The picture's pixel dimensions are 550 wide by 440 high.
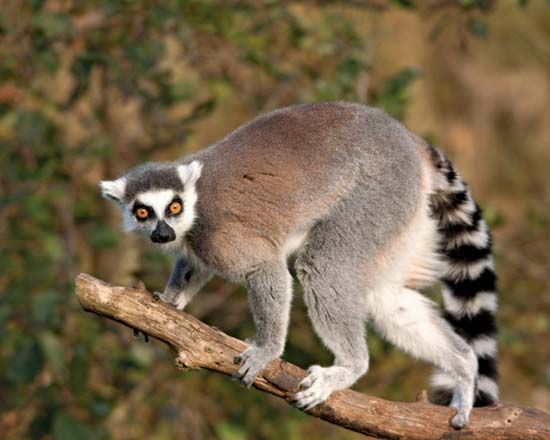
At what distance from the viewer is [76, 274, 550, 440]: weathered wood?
13.1 feet

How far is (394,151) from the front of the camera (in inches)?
190

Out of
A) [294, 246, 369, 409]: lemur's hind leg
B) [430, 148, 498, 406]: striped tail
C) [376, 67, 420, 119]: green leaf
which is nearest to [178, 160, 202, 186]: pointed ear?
[294, 246, 369, 409]: lemur's hind leg

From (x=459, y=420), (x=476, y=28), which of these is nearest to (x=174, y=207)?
(x=459, y=420)

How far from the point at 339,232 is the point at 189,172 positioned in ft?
2.87

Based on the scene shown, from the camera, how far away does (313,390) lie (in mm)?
4219

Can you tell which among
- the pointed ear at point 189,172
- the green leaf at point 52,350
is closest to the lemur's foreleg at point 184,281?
the pointed ear at point 189,172

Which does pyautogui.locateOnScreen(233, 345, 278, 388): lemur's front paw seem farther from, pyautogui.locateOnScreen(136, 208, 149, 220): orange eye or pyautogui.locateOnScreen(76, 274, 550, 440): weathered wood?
pyautogui.locateOnScreen(136, 208, 149, 220): orange eye

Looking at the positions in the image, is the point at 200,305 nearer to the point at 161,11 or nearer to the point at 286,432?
the point at 286,432

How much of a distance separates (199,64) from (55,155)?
1706mm

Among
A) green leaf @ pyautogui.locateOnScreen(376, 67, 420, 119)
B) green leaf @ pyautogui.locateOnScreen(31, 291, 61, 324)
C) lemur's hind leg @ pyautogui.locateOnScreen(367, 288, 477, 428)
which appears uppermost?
green leaf @ pyautogui.locateOnScreen(376, 67, 420, 119)

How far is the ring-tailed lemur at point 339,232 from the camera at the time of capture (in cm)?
461

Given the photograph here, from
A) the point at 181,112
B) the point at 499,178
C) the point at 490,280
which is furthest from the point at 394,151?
the point at 499,178

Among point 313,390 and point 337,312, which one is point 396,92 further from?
point 313,390

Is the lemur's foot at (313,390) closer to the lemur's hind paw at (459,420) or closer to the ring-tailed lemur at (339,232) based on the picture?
the ring-tailed lemur at (339,232)
